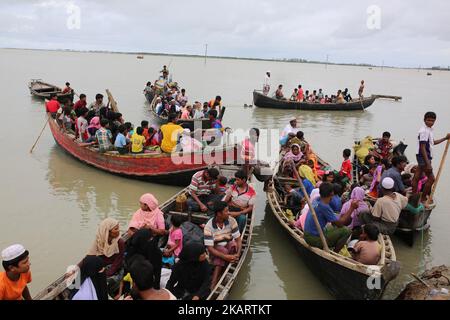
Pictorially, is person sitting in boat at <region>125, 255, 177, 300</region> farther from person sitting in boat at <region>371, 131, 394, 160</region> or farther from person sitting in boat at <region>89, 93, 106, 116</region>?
person sitting in boat at <region>89, 93, 106, 116</region>

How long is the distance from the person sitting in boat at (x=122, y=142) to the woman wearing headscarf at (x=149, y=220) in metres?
3.92

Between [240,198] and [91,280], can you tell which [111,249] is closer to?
[91,280]

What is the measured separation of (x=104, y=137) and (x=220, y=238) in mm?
5197

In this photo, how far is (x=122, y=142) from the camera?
8.57 metres

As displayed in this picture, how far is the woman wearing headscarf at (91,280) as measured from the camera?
3.24 meters

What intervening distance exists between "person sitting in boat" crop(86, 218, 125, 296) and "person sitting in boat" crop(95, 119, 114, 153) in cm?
471

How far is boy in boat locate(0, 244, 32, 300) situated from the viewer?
3166mm

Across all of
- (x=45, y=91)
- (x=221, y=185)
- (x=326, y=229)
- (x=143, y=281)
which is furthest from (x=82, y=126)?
(x=45, y=91)

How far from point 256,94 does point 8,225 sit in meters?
16.6

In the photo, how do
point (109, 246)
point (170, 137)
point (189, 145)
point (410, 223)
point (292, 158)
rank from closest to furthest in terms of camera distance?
1. point (109, 246)
2. point (410, 223)
3. point (292, 158)
4. point (189, 145)
5. point (170, 137)

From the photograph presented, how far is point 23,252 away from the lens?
3234mm

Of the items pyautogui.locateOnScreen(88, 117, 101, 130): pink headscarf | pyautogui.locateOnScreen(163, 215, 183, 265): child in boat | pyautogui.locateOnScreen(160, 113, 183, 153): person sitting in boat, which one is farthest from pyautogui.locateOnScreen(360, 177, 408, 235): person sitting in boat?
pyautogui.locateOnScreen(88, 117, 101, 130): pink headscarf
